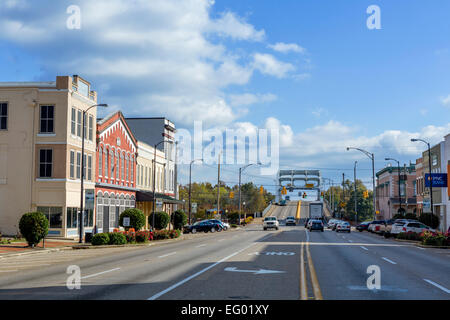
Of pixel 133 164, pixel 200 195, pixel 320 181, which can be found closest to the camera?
pixel 133 164

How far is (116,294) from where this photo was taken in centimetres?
1307

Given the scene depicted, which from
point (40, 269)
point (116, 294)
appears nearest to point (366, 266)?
point (116, 294)

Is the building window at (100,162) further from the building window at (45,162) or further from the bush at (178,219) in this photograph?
the bush at (178,219)

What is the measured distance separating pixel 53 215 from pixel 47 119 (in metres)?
7.64

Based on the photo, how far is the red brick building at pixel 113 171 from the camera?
48375 mm

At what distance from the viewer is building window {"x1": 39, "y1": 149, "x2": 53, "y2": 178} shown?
136 feet

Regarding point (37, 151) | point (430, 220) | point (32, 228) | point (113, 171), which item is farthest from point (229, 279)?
point (430, 220)

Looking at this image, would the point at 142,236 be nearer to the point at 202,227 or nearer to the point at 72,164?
the point at 72,164

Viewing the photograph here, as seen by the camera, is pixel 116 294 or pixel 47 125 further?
pixel 47 125

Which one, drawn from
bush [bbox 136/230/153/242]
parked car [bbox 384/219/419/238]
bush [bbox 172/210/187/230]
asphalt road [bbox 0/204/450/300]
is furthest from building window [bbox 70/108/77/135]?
parked car [bbox 384/219/419/238]

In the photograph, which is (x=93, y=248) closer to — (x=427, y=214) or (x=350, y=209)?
(x=427, y=214)

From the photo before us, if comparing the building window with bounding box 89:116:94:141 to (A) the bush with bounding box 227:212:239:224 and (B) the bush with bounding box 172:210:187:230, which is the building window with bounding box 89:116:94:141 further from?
(A) the bush with bounding box 227:212:239:224

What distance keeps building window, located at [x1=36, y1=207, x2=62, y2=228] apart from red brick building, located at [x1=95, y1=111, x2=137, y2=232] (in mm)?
5989
